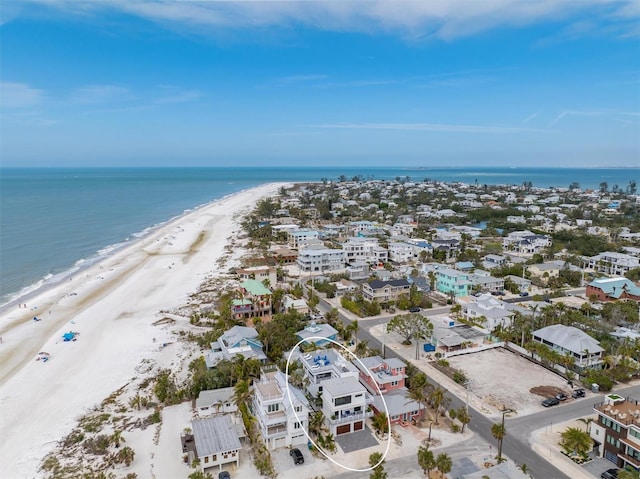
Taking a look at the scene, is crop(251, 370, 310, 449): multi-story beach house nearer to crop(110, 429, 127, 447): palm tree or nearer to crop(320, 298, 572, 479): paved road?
crop(320, 298, 572, 479): paved road

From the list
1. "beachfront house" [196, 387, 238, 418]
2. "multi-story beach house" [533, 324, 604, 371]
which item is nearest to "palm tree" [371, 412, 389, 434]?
"beachfront house" [196, 387, 238, 418]

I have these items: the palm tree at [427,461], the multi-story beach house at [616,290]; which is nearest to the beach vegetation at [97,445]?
the palm tree at [427,461]

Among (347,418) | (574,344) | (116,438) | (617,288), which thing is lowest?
(116,438)

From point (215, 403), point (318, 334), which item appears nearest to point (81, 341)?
point (215, 403)

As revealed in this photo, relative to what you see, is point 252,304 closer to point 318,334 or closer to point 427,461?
point 318,334

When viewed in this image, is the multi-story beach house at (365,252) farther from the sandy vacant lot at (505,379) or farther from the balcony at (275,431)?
the balcony at (275,431)

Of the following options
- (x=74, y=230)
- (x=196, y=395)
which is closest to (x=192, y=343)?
(x=196, y=395)
